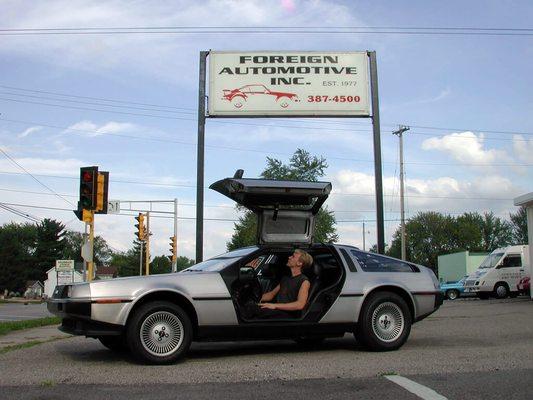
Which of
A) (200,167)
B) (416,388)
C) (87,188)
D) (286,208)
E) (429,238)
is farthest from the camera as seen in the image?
(429,238)

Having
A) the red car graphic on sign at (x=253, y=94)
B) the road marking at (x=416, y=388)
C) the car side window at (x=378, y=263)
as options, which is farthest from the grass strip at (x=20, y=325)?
the road marking at (x=416, y=388)

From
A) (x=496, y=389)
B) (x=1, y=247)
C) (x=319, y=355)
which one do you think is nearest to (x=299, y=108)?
(x=319, y=355)

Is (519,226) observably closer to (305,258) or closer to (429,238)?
(429,238)

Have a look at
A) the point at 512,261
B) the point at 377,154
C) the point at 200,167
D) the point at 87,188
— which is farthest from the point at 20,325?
the point at 512,261

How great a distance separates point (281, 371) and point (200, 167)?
8485mm

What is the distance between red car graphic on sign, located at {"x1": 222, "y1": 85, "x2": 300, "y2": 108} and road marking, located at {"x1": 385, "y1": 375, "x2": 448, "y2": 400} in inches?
397

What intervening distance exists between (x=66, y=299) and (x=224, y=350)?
2.37m

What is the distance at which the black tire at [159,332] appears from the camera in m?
6.67

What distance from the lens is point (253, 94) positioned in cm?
1500

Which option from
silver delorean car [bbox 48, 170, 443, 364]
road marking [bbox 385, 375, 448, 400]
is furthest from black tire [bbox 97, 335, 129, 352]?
road marking [bbox 385, 375, 448, 400]

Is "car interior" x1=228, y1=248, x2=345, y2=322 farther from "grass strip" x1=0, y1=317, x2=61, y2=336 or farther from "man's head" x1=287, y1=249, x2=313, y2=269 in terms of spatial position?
"grass strip" x1=0, y1=317, x2=61, y2=336

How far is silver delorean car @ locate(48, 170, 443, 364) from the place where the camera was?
6715 mm

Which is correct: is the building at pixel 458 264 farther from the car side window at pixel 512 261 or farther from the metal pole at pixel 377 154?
the metal pole at pixel 377 154

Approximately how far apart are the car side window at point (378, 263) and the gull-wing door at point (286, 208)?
0.78 metres
